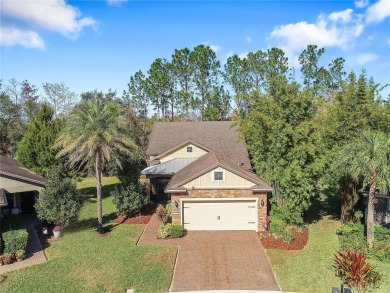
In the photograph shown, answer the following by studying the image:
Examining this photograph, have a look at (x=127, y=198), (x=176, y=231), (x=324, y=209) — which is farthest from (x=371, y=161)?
(x=127, y=198)

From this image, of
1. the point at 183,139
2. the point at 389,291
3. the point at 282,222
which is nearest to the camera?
the point at 389,291

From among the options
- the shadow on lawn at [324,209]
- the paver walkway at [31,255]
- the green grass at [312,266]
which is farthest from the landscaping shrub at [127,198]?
the shadow on lawn at [324,209]

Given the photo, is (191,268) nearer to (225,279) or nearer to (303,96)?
A: (225,279)

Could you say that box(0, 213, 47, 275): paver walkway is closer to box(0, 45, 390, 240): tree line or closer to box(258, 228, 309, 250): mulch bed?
box(0, 45, 390, 240): tree line

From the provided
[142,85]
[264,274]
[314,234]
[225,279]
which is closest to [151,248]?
[225,279]

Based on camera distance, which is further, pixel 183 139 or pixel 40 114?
pixel 183 139

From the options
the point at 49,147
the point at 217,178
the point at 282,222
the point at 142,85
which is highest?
the point at 142,85

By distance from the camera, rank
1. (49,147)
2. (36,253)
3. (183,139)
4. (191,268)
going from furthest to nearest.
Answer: (183,139) → (49,147) → (36,253) → (191,268)
